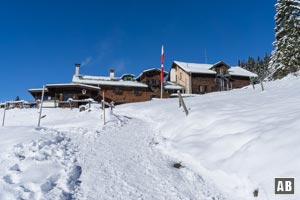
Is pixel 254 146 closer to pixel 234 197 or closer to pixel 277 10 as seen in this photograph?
pixel 234 197

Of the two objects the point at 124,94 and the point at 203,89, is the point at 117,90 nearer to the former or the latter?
the point at 124,94

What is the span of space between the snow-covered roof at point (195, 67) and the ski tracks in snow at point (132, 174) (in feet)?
145

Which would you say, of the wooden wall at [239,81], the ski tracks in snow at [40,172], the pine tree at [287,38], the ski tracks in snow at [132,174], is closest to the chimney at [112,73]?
the wooden wall at [239,81]

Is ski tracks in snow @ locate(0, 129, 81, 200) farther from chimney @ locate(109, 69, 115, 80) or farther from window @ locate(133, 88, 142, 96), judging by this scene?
chimney @ locate(109, 69, 115, 80)

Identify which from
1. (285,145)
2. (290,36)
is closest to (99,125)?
(285,145)

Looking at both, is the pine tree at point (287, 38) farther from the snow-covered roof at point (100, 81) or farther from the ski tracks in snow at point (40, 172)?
the ski tracks in snow at point (40, 172)

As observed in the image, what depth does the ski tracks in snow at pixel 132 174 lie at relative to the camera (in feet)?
23.1

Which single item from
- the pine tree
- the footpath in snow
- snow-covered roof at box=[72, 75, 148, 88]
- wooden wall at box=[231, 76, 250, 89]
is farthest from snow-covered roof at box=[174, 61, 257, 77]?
the footpath in snow

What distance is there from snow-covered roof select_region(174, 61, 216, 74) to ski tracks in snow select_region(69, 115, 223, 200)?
44125mm

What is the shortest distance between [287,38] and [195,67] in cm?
2131

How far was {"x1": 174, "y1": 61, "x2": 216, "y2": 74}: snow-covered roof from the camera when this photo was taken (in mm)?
55684

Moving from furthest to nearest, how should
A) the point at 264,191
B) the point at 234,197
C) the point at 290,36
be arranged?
the point at 290,36 → the point at 234,197 → the point at 264,191

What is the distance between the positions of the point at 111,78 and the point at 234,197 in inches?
1820

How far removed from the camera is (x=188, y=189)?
7.52 m
